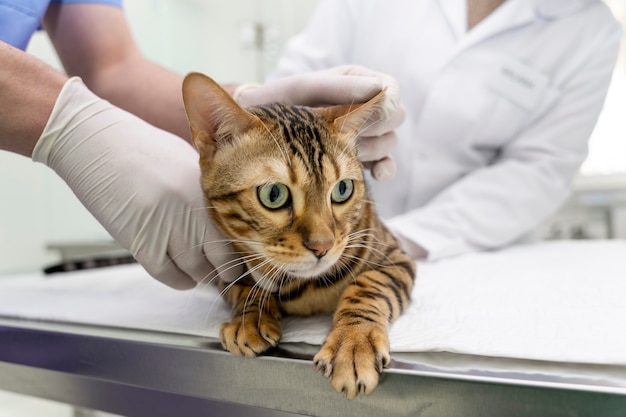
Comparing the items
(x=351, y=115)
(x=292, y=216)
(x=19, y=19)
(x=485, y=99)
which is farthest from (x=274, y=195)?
(x=485, y=99)

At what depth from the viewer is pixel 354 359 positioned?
1.43 ft

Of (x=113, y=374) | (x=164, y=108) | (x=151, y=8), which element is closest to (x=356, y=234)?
(x=113, y=374)

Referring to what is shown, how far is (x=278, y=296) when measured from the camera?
63cm

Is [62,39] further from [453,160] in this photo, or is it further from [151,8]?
[453,160]

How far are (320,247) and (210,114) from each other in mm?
210

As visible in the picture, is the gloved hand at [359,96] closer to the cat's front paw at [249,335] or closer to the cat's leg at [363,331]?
the cat's leg at [363,331]

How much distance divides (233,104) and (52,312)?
0.46m

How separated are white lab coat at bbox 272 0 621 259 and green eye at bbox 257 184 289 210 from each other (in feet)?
2.04

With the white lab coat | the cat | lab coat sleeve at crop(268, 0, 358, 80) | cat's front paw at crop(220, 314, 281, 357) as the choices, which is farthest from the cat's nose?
lab coat sleeve at crop(268, 0, 358, 80)

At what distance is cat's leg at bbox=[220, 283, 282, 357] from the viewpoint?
498mm

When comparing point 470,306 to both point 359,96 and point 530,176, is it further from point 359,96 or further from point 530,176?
point 530,176

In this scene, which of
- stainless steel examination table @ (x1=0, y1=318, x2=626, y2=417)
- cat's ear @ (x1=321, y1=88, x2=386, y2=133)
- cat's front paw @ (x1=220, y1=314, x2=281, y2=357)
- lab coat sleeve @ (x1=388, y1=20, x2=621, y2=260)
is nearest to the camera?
stainless steel examination table @ (x1=0, y1=318, x2=626, y2=417)

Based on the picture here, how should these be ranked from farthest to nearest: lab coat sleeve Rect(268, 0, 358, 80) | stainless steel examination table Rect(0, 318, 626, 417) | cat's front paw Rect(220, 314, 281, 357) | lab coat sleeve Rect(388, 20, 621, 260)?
lab coat sleeve Rect(268, 0, 358, 80), lab coat sleeve Rect(388, 20, 621, 260), cat's front paw Rect(220, 314, 281, 357), stainless steel examination table Rect(0, 318, 626, 417)

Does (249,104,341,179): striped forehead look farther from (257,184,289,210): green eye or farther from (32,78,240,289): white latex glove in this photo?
(32,78,240,289): white latex glove
